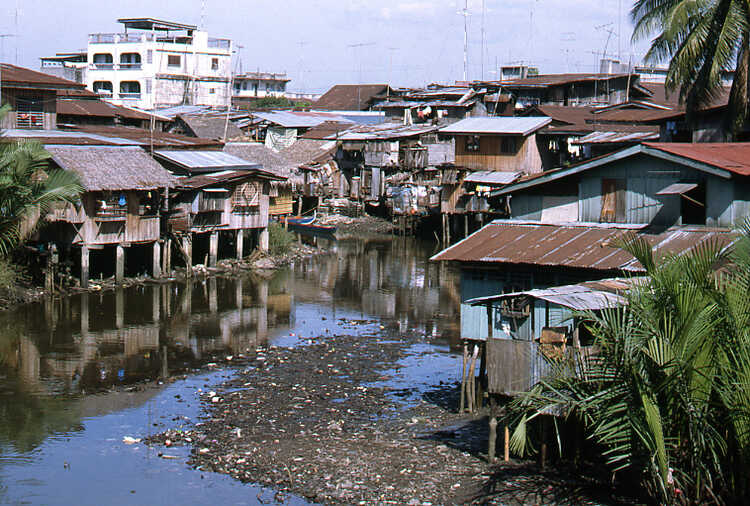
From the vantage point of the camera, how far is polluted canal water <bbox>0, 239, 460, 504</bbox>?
621 inches

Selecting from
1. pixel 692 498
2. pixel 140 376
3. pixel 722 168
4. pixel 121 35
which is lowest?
pixel 140 376

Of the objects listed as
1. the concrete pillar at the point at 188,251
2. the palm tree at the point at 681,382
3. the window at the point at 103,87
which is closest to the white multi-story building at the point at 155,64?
the window at the point at 103,87

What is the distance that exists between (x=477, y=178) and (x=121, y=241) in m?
19.6

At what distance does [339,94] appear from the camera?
85.1 meters

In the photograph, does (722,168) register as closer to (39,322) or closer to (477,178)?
(39,322)

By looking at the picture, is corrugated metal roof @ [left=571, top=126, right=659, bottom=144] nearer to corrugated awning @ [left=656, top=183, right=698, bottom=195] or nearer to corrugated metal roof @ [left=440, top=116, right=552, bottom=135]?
corrugated metal roof @ [left=440, top=116, right=552, bottom=135]

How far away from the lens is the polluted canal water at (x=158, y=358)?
15.8 metres

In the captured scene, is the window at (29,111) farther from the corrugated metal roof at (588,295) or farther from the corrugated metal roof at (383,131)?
the corrugated metal roof at (588,295)

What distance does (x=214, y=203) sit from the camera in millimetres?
37531

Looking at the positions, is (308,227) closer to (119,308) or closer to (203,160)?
(203,160)

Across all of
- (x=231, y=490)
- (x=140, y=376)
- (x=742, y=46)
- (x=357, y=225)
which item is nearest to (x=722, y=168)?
(x=742, y=46)

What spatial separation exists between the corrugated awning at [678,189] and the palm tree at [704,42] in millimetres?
8425

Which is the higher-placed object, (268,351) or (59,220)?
(59,220)

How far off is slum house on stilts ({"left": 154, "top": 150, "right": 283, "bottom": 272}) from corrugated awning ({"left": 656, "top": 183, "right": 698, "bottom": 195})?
69.6 feet
